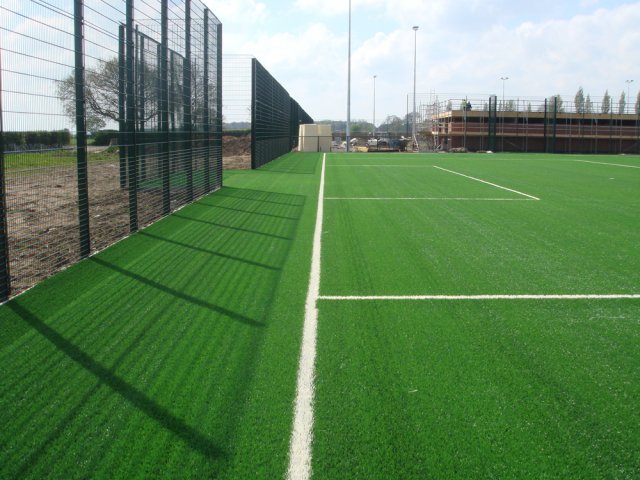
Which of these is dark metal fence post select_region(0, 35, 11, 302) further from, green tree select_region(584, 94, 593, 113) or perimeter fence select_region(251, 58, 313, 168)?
green tree select_region(584, 94, 593, 113)

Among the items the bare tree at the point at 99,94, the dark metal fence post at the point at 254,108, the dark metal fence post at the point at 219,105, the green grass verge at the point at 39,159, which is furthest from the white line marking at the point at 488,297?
Result: the dark metal fence post at the point at 254,108

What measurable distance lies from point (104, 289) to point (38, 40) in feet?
8.16

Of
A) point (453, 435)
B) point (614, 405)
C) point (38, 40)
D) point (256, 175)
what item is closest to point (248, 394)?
point (453, 435)

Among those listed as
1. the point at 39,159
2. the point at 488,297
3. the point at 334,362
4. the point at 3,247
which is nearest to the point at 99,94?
the point at 39,159

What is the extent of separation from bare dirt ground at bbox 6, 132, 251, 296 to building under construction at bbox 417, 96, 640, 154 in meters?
44.2

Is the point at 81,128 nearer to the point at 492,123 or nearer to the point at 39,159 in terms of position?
the point at 39,159

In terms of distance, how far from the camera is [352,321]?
5.26 m

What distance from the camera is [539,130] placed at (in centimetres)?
5344

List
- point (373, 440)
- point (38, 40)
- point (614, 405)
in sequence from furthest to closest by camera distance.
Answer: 1. point (38, 40)
2. point (614, 405)
3. point (373, 440)

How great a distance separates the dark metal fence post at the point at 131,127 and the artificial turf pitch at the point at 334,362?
76 centimetres

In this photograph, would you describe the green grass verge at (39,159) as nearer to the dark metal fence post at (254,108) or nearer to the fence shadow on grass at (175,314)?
the fence shadow on grass at (175,314)

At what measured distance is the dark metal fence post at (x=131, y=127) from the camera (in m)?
9.43

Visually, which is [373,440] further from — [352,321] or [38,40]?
[38,40]

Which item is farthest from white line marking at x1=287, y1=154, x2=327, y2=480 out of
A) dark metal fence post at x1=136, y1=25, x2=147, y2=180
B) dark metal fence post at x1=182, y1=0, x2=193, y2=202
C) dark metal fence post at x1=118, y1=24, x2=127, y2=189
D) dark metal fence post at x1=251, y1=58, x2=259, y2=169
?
dark metal fence post at x1=251, y1=58, x2=259, y2=169
